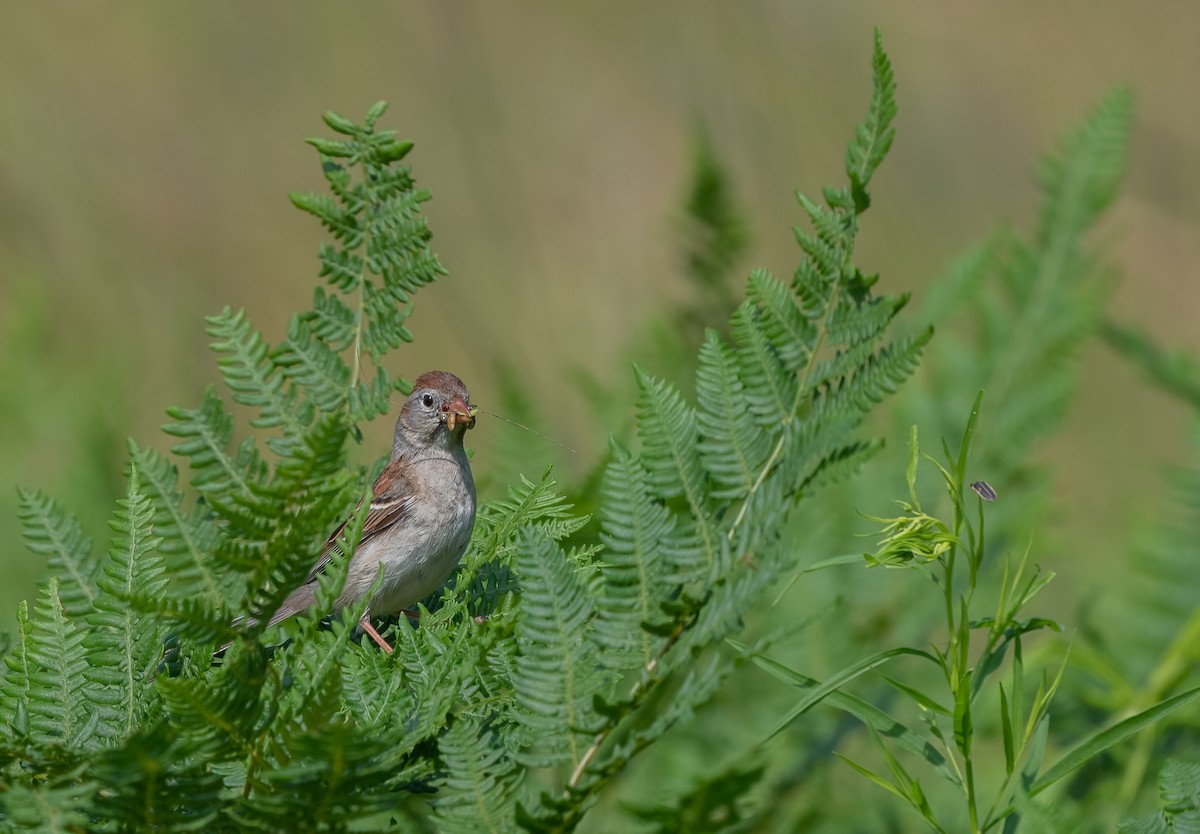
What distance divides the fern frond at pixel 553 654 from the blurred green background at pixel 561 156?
19.1 feet

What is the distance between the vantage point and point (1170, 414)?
35.1 ft

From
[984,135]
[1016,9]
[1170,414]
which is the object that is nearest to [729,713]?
[1170,414]

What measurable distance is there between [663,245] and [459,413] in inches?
213

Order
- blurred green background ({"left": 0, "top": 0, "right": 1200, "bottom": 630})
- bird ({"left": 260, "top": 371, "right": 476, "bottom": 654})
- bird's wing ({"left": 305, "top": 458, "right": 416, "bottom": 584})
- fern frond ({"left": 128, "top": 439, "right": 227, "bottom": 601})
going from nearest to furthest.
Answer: fern frond ({"left": 128, "top": 439, "right": 227, "bottom": 601}) < bird ({"left": 260, "top": 371, "right": 476, "bottom": 654}) < bird's wing ({"left": 305, "top": 458, "right": 416, "bottom": 584}) < blurred green background ({"left": 0, "top": 0, "right": 1200, "bottom": 630})

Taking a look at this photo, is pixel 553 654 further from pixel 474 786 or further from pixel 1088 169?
pixel 1088 169

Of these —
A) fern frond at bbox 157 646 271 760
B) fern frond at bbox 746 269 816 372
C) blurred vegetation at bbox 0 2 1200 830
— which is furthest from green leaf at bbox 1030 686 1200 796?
fern frond at bbox 157 646 271 760

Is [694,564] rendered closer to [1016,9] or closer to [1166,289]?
[1166,289]

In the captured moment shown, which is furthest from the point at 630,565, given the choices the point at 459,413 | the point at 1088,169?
Result: the point at 1088,169

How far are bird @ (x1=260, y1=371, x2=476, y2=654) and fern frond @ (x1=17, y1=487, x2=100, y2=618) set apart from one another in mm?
1560

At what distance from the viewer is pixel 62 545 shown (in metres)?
1.69

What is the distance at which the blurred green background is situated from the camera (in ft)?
27.4

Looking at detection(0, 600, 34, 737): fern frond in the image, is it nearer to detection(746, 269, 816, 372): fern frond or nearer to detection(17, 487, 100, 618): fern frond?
detection(17, 487, 100, 618): fern frond

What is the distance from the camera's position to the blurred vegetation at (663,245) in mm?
3863

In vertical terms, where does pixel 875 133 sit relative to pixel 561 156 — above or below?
below
